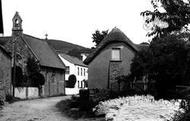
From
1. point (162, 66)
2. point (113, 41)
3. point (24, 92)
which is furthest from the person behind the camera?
point (24, 92)

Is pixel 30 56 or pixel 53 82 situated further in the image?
pixel 53 82

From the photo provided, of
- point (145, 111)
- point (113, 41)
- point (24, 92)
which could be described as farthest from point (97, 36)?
point (145, 111)

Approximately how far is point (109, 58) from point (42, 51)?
1989 centimetres

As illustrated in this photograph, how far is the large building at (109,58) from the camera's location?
1436 inches

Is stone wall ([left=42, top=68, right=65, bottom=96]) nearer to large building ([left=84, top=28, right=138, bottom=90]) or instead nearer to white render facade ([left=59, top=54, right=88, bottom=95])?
large building ([left=84, top=28, right=138, bottom=90])

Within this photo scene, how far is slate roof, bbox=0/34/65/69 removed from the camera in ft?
162

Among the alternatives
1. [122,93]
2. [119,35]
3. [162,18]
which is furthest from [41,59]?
[162,18]

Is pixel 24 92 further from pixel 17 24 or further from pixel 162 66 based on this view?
pixel 162 66

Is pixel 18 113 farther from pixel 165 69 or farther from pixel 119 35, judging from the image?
pixel 119 35

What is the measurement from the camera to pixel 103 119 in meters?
20.3

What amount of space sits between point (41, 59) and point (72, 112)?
2783cm

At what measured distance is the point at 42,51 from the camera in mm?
54188

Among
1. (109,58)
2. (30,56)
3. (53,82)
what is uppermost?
(30,56)

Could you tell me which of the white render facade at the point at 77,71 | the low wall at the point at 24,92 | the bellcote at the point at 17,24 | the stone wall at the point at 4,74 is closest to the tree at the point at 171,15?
the stone wall at the point at 4,74
